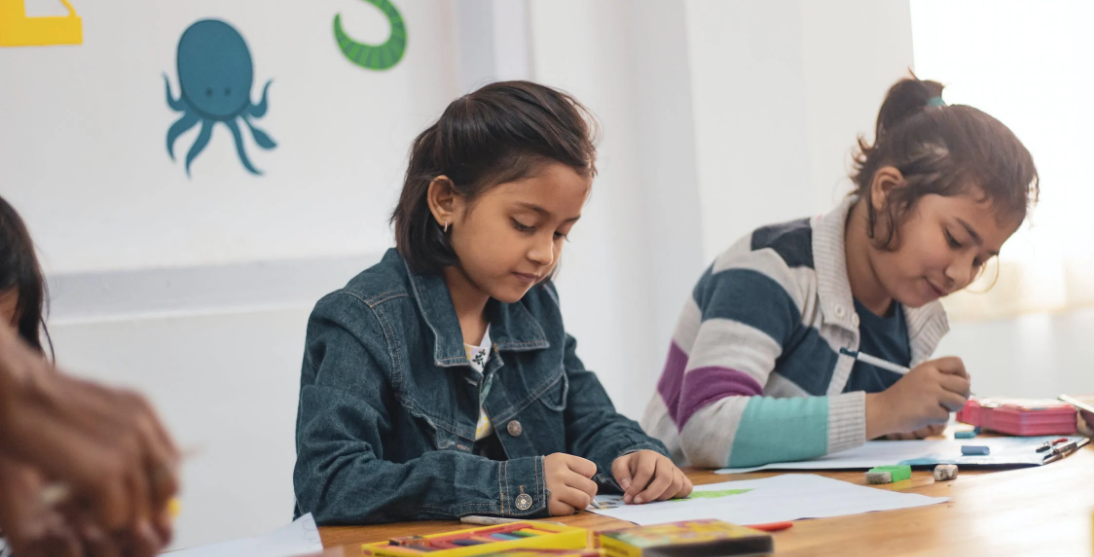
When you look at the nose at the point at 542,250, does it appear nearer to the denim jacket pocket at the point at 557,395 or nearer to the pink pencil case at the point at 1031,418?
the denim jacket pocket at the point at 557,395

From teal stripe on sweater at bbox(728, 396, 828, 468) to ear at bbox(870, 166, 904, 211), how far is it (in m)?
0.36

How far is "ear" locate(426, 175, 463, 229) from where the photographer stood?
43.4 inches

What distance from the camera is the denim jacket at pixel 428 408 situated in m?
0.89

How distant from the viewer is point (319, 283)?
73.6 inches

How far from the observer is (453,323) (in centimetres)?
107

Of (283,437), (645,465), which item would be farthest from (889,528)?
(283,437)

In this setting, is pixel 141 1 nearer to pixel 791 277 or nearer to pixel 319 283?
pixel 319 283

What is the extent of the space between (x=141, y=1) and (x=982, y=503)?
158 cm

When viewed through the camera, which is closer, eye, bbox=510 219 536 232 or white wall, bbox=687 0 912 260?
eye, bbox=510 219 536 232

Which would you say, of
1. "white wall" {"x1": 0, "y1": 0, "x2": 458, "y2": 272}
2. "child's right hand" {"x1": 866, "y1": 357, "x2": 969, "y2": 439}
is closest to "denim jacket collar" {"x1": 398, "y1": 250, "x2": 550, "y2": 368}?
"child's right hand" {"x1": 866, "y1": 357, "x2": 969, "y2": 439}

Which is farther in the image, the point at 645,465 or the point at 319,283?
the point at 319,283

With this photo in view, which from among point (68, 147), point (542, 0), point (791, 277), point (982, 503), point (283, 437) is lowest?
point (283, 437)

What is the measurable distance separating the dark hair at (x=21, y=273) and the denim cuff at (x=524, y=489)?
593 millimetres

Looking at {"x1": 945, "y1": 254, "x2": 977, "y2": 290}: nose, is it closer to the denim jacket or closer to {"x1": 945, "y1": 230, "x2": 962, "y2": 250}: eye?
{"x1": 945, "y1": 230, "x2": 962, "y2": 250}: eye
